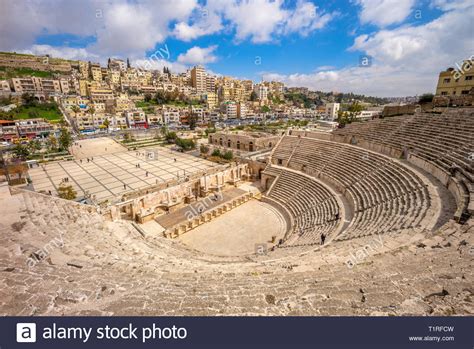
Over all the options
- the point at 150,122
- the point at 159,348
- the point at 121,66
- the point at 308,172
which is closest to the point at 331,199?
the point at 308,172

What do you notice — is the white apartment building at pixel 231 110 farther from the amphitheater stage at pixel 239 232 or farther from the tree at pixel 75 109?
the amphitheater stage at pixel 239 232

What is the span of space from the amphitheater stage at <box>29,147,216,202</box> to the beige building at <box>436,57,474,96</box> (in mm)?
33587

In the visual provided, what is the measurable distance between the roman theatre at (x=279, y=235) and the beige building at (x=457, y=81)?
1345 centimetres

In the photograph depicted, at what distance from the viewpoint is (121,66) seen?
11669 cm

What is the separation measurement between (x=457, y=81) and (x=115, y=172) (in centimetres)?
4742

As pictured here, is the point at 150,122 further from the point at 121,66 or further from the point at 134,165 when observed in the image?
the point at 121,66

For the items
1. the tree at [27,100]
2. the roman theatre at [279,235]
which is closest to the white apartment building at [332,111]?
the roman theatre at [279,235]

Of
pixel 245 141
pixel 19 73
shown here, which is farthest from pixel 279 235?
pixel 19 73

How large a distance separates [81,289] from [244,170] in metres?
21.5

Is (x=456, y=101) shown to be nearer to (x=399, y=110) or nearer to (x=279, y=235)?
(x=399, y=110)

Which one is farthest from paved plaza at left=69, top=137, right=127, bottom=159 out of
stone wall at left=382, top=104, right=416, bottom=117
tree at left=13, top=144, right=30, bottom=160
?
stone wall at left=382, top=104, right=416, bottom=117

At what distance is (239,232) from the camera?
16.7 meters

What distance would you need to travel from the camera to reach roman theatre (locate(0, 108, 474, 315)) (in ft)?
15.2

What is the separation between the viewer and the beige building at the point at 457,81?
26.4 m
